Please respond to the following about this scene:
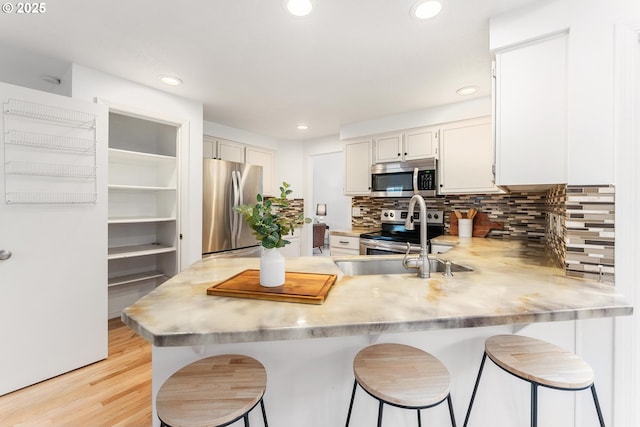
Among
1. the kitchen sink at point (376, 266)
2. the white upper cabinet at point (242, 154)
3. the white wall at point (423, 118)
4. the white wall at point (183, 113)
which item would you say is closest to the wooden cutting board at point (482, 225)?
the white wall at point (423, 118)

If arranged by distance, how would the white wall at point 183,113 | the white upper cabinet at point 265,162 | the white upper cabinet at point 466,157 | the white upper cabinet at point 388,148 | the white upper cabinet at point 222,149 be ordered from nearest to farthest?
the white wall at point 183,113
the white upper cabinet at point 466,157
the white upper cabinet at point 388,148
the white upper cabinet at point 222,149
the white upper cabinet at point 265,162

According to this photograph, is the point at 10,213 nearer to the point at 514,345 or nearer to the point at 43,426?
the point at 43,426

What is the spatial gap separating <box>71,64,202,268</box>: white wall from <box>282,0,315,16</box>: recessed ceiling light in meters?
1.73

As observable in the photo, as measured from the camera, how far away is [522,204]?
2852 mm

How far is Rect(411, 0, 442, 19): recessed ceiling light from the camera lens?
1.48m

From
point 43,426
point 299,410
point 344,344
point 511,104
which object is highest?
point 511,104

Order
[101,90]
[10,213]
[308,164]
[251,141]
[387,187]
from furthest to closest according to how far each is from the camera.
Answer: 1. [308,164]
2. [251,141]
3. [387,187]
4. [101,90]
5. [10,213]

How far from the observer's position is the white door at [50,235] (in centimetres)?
179

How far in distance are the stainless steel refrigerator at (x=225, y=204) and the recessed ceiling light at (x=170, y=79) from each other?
842mm

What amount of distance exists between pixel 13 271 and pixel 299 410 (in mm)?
2057

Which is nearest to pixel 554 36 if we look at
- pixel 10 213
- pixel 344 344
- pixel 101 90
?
pixel 344 344

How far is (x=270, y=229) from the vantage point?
1132mm

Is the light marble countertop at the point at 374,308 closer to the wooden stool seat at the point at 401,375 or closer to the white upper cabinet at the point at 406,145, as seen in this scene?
the wooden stool seat at the point at 401,375

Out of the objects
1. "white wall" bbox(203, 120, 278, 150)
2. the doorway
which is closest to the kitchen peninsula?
"white wall" bbox(203, 120, 278, 150)
